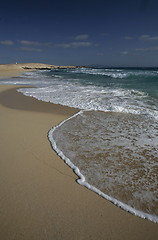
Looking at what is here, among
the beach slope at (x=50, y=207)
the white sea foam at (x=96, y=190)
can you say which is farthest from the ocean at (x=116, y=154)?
the beach slope at (x=50, y=207)

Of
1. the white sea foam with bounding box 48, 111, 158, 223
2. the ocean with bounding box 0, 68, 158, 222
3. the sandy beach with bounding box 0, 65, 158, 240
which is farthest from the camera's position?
the ocean with bounding box 0, 68, 158, 222

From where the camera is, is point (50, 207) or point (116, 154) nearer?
point (50, 207)

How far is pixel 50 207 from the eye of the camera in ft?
8.04

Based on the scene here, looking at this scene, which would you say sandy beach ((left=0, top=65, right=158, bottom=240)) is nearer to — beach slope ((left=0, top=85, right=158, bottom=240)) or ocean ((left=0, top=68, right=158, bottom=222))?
beach slope ((left=0, top=85, right=158, bottom=240))

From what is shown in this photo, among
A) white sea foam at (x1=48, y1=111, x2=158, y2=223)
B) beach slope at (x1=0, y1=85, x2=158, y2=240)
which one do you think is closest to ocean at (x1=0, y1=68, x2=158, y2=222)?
white sea foam at (x1=48, y1=111, x2=158, y2=223)

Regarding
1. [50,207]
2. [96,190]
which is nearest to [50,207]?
[50,207]

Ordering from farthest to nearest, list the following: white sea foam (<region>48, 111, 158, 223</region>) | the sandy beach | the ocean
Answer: the ocean < white sea foam (<region>48, 111, 158, 223</region>) < the sandy beach

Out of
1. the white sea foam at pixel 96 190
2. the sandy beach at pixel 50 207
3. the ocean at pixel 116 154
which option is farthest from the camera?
the ocean at pixel 116 154

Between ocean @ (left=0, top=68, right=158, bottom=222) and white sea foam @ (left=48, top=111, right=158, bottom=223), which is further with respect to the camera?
ocean @ (left=0, top=68, right=158, bottom=222)

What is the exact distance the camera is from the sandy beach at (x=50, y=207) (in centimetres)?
213

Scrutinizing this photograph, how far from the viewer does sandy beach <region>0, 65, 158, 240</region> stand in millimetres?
2127

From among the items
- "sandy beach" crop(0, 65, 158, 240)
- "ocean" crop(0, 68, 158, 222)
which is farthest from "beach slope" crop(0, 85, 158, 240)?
"ocean" crop(0, 68, 158, 222)

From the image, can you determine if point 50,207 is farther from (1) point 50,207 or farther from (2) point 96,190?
(2) point 96,190

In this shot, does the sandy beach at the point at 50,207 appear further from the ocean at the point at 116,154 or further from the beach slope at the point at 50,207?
the ocean at the point at 116,154
